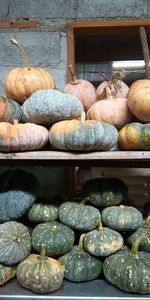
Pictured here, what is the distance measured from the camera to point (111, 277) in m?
1.12

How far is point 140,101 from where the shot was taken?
3.76ft

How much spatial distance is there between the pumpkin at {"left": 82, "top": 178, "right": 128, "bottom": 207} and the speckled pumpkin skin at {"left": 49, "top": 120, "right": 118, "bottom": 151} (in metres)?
0.24

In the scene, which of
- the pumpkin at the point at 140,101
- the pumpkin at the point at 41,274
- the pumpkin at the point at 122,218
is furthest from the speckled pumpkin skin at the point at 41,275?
the pumpkin at the point at 140,101

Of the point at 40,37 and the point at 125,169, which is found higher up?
the point at 40,37

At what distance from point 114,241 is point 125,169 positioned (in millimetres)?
635

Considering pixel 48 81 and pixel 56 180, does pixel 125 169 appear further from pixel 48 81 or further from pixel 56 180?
pixel 48 81

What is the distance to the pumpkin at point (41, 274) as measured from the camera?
1.05m

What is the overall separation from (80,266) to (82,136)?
49 centimetres

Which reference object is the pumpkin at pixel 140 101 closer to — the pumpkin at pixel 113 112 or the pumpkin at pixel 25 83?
the pumpkin at pixel 113 112

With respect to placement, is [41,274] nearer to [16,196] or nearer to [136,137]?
[16,196]

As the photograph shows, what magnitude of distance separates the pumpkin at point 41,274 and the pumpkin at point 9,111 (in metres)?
0.54

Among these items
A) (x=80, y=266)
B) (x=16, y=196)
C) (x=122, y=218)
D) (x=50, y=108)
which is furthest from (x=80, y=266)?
(x=50, y=108)

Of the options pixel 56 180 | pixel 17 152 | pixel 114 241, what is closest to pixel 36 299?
pixel 114 241

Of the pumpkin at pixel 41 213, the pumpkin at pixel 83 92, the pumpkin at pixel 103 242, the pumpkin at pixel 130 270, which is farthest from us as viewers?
Answer: the pumpkin at pixel 83 92
